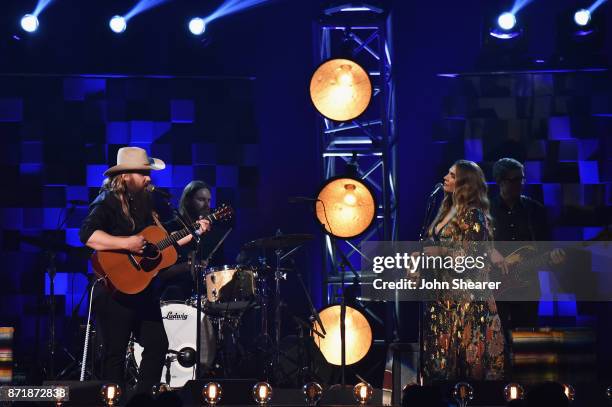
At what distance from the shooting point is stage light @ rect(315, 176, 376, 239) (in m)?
7.58

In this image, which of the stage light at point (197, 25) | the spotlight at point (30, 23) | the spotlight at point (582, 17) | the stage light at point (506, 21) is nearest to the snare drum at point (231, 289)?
the stage light at point (197, 25)

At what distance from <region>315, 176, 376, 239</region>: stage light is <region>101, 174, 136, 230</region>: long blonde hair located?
199 centimetres

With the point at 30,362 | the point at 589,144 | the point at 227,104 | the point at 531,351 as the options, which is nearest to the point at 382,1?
the point at 227,104

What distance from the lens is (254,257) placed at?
361 inches

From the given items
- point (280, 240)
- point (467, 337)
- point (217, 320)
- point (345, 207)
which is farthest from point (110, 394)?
point (217, 320)

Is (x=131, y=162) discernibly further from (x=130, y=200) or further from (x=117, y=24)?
(x=117, y=24)

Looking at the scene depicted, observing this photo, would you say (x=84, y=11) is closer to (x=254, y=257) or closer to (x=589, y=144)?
(x=254, y=257)

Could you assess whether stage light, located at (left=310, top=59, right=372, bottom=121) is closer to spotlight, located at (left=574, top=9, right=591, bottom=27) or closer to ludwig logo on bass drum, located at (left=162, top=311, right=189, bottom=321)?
ludwig logo on bass drum, located at (left=162, top=311, right=189, bottom=321)

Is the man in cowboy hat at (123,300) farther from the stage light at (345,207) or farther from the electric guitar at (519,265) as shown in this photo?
the electric guitar at (519,265)

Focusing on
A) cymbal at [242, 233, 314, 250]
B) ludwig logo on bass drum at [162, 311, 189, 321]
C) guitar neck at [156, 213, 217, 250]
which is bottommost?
ludwig logo on bass drum at [162, 311, 189, 321]

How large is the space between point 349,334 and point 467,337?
5.89 ft

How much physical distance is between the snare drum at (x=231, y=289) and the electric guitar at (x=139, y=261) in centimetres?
183

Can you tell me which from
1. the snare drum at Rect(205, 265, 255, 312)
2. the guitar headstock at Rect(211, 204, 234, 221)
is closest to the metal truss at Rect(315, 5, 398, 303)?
the snare drum at Rect(205, 265, 255, 312)

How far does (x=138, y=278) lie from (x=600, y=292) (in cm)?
538
